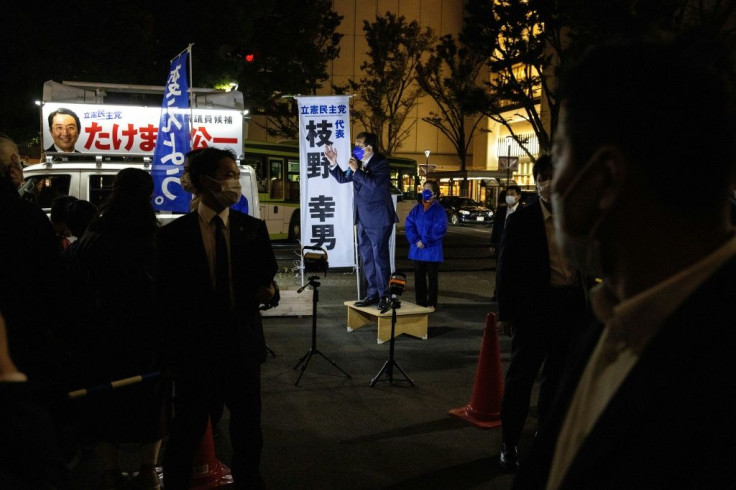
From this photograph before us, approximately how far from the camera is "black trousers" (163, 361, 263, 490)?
3.48 m

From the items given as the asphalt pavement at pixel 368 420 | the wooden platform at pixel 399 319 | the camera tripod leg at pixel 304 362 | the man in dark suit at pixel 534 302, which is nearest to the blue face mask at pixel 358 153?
the wooden platform at pixel 399 319

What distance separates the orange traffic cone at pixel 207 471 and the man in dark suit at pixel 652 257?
11.7ft

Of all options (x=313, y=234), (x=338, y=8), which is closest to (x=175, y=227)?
(x=313, y=234)

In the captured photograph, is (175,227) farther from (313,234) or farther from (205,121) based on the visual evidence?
(205,121)

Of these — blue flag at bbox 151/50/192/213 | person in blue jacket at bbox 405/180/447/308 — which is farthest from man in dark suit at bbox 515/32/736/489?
person in blue jacket at bbox 405/180/447/308

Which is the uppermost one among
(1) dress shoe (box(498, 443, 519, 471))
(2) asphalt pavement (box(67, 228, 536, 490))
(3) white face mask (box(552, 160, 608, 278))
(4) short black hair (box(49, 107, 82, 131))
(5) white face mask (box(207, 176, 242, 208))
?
(4) short black hair (box(49, 107, 82, 131))

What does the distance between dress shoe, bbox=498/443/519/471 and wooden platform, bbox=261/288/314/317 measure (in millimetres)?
5548

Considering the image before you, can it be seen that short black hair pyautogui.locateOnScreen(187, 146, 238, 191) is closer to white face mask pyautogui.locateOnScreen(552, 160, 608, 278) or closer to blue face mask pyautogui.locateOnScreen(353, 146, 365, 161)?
white face mask pyautogui.locateOnScreen(552, 160, 608, 278)

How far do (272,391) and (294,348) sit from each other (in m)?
1.66

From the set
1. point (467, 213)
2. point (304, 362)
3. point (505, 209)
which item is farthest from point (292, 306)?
point (467, 213)

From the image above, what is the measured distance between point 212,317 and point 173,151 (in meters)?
4.26

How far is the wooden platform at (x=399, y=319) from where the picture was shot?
811 centimetres

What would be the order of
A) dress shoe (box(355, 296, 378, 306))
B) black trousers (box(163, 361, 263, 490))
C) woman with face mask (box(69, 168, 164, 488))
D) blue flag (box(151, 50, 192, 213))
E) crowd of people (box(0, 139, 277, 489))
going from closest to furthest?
crowd of people (box(0, 139, 277, 489))
black trousers (box(163, 361, 263, 490))
woman with face mask (box(69, 168, 164, 488))
blue flag (box(151, 50, 192, 213))
dress shoe (box(355, 296, 378, 306))

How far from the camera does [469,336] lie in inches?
345
